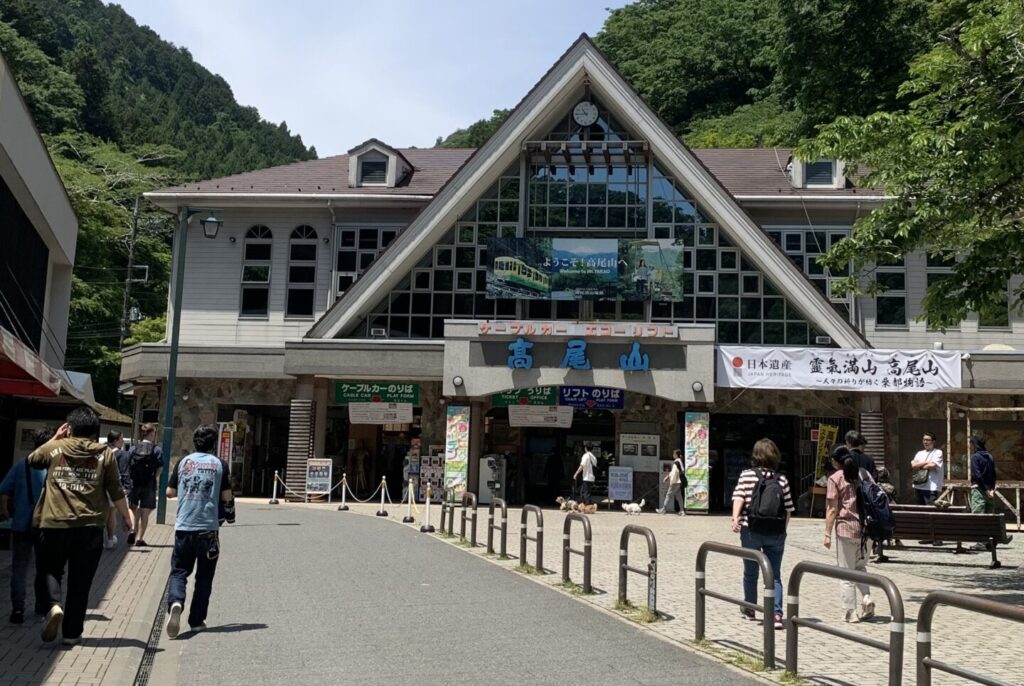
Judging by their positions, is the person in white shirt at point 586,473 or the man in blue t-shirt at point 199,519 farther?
the person in white shirt at point 586,473

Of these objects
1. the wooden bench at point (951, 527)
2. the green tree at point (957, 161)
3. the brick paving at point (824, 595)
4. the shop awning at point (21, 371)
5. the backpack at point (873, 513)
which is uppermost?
the green tree at point (957, 161)

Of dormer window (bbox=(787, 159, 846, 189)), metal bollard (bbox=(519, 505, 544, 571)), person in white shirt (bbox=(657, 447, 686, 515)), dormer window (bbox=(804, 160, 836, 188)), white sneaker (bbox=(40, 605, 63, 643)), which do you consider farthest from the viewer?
dormer window (bbox=(804, 160, 836, 188))

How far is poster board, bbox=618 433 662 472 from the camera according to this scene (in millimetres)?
28672

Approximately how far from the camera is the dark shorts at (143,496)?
15.6 m

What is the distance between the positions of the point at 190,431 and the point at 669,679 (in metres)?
26.3

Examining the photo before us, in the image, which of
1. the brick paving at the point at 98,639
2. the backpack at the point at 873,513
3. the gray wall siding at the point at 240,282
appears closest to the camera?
the brick paving at the point at 98,639

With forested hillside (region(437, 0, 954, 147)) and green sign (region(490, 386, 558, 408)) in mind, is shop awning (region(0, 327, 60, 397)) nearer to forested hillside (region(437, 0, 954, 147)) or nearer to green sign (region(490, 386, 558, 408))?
green sign (region(490, 386, 558, 408))

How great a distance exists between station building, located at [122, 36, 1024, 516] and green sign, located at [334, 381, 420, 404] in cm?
6

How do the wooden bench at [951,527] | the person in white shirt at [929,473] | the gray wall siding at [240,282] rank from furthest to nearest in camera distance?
the gray wall siding at [240,282] → the person in white shirt at [929,473] → the wooden bench at [951,527]

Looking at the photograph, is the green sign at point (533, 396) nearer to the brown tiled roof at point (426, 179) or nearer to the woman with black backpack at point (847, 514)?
the brown tiled roof at point (426, 179)

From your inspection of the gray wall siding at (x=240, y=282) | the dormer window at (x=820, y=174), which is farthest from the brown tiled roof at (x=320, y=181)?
the dormer window at (x=820, y=174)

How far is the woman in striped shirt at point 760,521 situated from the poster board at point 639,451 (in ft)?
60.6

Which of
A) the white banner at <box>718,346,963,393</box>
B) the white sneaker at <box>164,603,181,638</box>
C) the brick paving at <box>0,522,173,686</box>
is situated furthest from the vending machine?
the white sneaker at <box>164,603,181,638</box>

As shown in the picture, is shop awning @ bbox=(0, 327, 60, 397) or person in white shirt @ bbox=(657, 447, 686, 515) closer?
shop awning @ bbox=(0, 327, 60, 397)
